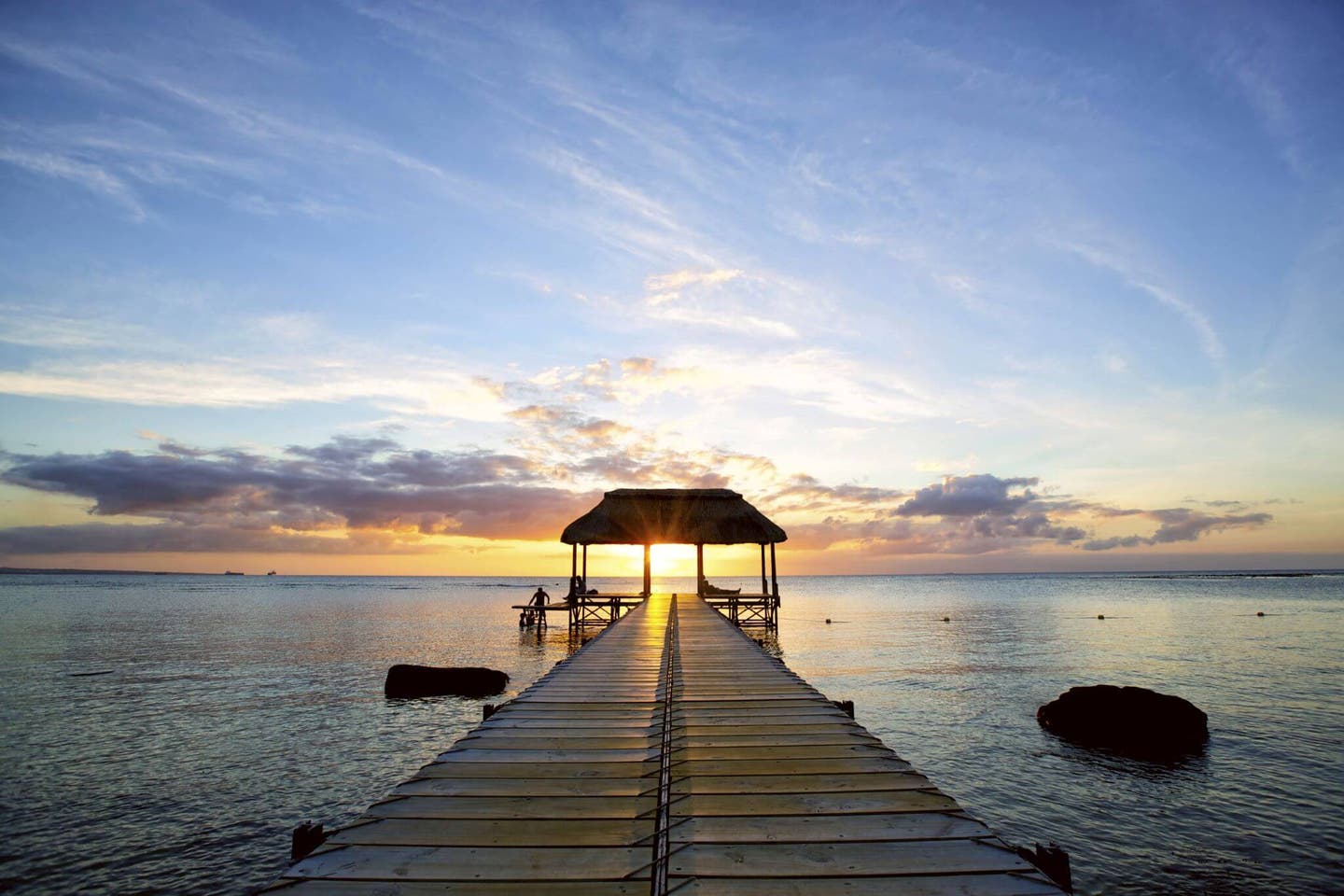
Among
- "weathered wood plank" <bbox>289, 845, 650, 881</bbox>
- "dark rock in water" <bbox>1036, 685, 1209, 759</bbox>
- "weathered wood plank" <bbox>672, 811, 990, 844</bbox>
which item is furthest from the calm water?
"weathered wood plank" <bbox>289, 845, 650, 881</bbox>

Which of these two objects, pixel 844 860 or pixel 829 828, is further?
pixel 829 828

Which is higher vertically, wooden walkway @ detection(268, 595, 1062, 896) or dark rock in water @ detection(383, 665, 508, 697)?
wooden walkway @ detection(268, 595, 1062, 896)

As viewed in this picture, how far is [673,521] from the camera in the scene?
32.3m

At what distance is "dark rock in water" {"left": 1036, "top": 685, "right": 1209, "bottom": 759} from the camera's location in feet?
43.8

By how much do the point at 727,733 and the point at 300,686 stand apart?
706 inches

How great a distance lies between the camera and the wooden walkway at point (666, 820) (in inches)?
134

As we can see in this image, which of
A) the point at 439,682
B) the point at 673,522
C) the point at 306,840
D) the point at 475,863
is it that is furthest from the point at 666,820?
the point at 673,522

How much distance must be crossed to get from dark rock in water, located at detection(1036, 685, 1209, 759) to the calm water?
651mm

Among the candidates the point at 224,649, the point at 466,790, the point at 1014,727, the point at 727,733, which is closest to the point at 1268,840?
the point at 1014,727

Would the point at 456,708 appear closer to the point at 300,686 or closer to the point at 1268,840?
the point at 300,686

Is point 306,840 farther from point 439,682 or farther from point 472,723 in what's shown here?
point 439,682

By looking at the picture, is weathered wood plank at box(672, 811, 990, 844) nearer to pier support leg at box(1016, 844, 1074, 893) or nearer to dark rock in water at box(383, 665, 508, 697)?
pier support leg at box(1016, 844, 1074, 893)

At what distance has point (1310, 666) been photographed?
22.9 meters

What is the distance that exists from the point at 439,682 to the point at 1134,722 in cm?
1653
